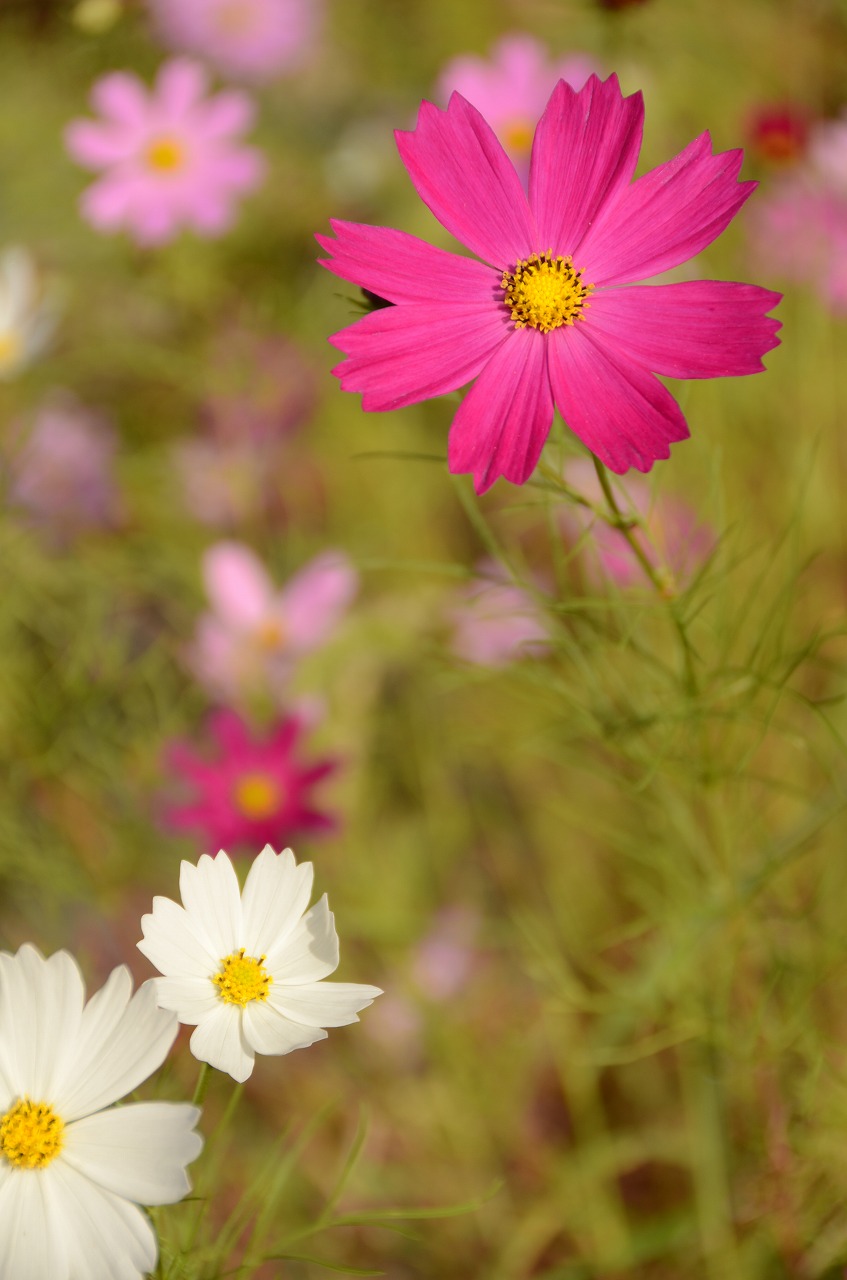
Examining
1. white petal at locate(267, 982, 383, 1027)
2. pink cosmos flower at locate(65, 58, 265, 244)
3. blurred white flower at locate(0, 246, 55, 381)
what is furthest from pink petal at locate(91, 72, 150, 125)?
white petal at locate(267, 982, 383, 1027)

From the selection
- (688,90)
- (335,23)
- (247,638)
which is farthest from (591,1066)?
(335,23)

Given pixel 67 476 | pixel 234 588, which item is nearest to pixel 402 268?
pixel 234 588

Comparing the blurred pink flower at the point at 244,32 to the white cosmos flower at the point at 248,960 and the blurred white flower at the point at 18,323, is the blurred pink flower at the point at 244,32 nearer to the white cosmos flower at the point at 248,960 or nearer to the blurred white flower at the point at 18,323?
the blurred white flower at the point at 18,323

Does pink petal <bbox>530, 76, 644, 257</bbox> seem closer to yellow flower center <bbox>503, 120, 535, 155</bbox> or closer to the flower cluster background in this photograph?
the flower cluster background

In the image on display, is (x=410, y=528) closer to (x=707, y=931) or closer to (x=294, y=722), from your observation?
(x=294, y=722)

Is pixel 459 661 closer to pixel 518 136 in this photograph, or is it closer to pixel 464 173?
pixel 464 173

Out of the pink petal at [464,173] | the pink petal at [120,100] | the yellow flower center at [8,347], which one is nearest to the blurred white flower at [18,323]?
the yellow flower center at [8,347]
